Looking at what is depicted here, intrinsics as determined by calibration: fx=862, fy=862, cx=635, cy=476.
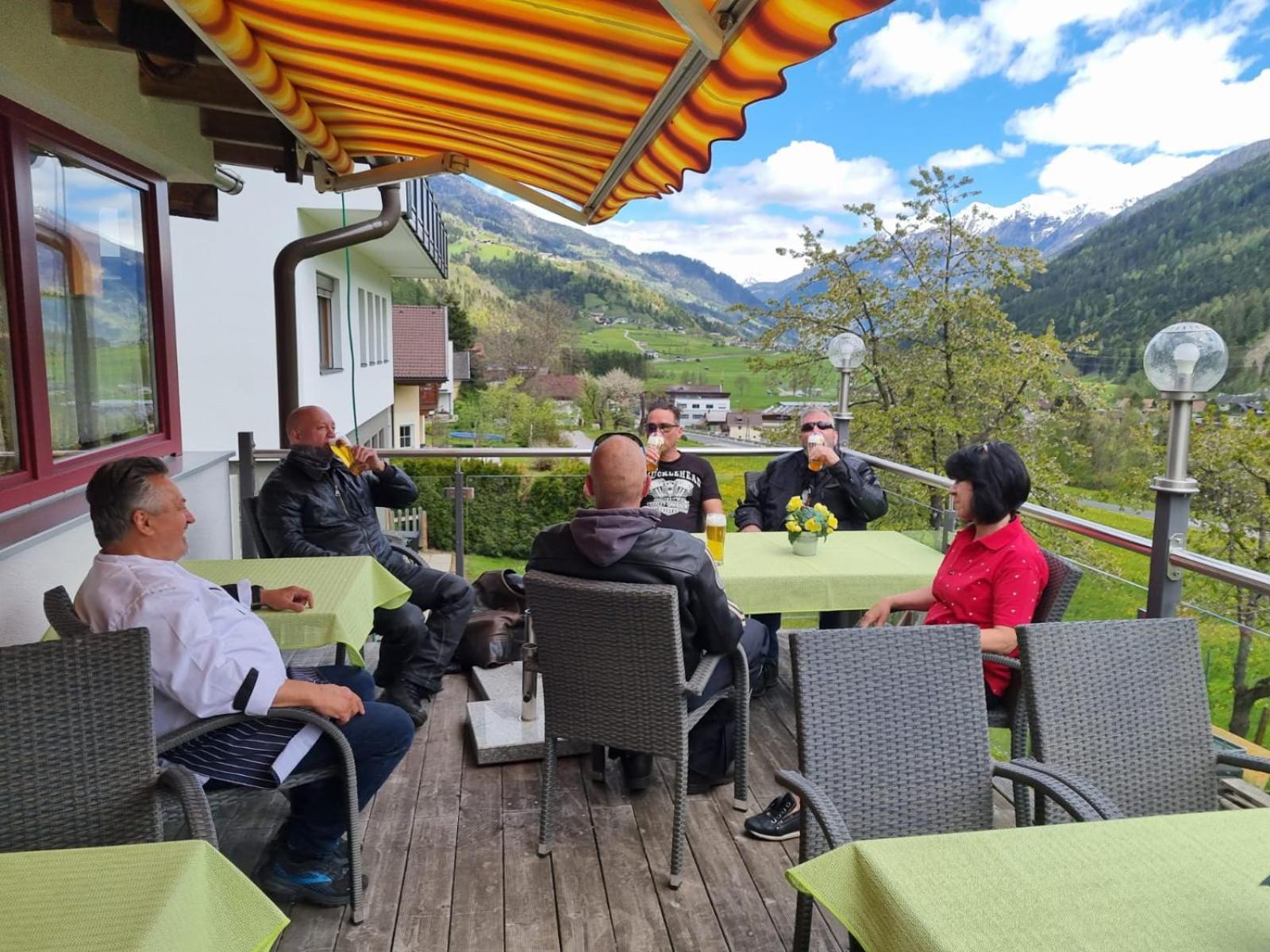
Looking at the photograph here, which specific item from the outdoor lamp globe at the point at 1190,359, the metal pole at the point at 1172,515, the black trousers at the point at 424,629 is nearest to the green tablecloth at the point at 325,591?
the black trousers at the point at 424,629

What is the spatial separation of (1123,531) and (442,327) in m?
26.0

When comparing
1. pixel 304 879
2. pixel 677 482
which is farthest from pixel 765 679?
pixel 304 879

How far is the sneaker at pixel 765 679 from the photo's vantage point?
3.69 m

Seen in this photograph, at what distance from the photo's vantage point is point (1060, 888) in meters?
1.23

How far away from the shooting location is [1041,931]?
3.74ft

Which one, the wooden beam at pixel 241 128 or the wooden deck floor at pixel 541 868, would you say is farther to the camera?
the wooden beam at pixel 241 128

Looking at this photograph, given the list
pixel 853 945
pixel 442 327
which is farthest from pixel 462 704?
pixel 442 327

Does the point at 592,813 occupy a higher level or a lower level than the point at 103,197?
lower

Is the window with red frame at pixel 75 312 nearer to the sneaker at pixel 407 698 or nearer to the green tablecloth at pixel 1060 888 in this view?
the sneaker at pixel 407 698

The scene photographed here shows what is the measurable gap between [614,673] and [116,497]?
1.33 metres

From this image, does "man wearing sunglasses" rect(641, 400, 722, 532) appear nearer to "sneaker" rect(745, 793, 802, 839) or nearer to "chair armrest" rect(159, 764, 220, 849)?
"sneaker" rect(745, 793, 802, 839)

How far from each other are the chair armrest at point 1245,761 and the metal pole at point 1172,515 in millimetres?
802

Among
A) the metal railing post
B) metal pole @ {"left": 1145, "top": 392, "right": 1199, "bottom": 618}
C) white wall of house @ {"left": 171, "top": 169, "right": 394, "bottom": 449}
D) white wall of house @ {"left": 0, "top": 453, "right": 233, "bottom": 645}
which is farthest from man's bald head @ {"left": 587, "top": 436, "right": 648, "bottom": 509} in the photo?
white wall of house @ {"left": 171, "top": 169, "right": 394, "bottom": 449}

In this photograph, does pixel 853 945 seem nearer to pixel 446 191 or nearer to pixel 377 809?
pixel 377 809
